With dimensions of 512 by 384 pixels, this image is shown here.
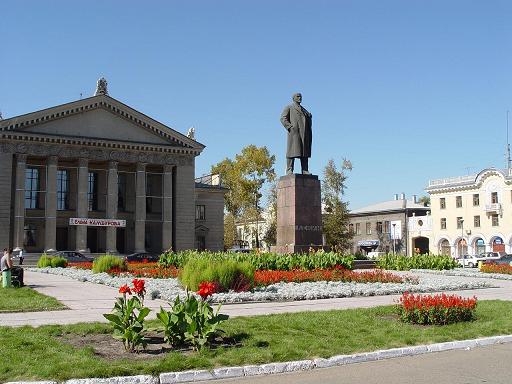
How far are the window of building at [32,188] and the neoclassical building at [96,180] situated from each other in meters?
0.10

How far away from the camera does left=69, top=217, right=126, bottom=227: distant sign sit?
56900mm

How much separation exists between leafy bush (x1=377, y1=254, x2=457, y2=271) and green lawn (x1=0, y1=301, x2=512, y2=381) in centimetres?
1978

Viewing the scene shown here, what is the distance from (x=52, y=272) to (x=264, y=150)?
49.4m

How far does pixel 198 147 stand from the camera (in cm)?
6412

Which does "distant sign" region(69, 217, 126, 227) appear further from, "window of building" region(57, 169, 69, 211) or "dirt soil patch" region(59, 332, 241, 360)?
"dirt soil patch" region(59, 332, 241, 360)

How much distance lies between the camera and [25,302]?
15344mm

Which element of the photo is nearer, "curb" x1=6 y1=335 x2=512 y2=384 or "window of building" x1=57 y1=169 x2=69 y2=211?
"curb" x1=6 y1=335 x2=512 y2=384

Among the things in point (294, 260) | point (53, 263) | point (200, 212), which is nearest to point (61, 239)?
point (200, 212)

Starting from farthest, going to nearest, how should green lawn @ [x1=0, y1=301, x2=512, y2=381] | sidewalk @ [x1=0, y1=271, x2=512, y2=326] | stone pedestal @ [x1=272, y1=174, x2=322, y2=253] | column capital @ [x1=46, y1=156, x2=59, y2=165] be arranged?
column capital @ [x1=46, y1=156, x2=59, y2=165], stone pedestal @ [x1=272, y1=174, x2=322, y2=253], sidewalk @ [x1=0, y1=271, x2=512, y2=326], green lawn @ [x1=0, y1=301, x2=512, y2=381]

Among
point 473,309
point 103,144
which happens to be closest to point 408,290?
point 473,309

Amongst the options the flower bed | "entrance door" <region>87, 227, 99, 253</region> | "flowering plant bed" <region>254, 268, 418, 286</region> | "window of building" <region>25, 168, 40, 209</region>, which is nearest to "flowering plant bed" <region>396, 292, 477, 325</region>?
the flower bed

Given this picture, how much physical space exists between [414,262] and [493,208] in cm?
3825

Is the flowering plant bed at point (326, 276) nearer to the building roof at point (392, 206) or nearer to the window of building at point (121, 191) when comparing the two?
the window of building at point (121, 191)

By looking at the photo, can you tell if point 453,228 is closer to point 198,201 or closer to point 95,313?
point 198,201
